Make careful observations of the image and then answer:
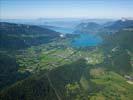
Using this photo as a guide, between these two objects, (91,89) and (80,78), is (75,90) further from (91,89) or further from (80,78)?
(80,78)

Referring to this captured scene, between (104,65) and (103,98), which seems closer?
(103,98)

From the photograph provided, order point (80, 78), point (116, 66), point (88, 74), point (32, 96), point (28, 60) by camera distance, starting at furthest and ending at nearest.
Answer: point (28, 60), point (116, 66), point (88, 74), point (80, 78), point (32, 96)

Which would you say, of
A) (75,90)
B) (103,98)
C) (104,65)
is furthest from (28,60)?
(103,98)

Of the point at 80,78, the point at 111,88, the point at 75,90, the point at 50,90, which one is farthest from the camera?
the point at 80,78

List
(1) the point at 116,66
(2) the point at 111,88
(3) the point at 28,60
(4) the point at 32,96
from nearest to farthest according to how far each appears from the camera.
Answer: (4) the point at 32,96
(2) the point at 111,88
(1) the point at 116,66
(3) the point at 28,60

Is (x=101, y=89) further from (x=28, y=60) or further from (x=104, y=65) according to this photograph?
(x=28, y=60)

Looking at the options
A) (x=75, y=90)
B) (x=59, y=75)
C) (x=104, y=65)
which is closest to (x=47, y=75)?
(x=59, y=75)

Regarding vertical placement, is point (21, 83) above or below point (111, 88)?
above

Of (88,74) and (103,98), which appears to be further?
(88,74)

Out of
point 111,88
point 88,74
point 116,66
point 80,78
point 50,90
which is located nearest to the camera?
point 50,90
